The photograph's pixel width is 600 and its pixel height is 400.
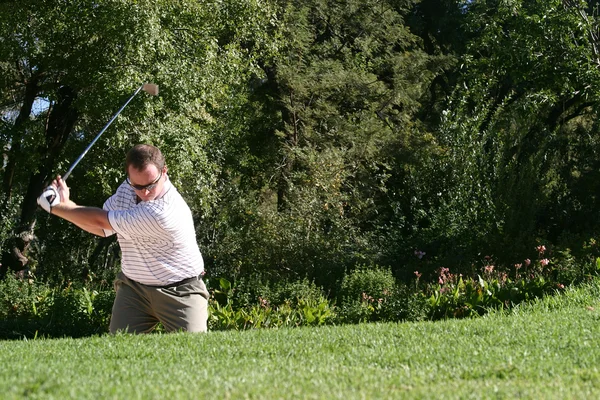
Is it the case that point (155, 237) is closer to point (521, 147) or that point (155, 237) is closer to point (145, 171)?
point (145, 171)

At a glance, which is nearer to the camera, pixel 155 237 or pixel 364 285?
pixel 155 237

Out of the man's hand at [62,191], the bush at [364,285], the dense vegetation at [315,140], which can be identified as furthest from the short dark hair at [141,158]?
the bush at [364,285]

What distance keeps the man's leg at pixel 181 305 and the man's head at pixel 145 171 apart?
0.76 meters

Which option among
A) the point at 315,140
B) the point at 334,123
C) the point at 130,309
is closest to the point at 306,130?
the point at 315,140

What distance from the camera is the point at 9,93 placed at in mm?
15430

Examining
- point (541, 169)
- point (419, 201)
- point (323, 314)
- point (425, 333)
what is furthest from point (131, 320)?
point (541, 169)

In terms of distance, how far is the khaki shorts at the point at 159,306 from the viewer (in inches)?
250

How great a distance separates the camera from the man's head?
6102 millimetres

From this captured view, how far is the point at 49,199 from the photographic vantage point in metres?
6.09

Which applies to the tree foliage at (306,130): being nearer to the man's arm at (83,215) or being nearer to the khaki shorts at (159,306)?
the khaki shorts at (159,306)

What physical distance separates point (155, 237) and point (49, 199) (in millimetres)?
850

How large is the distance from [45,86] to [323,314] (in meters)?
7.98

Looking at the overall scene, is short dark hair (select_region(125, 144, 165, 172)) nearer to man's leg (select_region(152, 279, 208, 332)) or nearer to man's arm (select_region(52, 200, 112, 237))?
man's arm (select_region(52, 200, 112, 237))

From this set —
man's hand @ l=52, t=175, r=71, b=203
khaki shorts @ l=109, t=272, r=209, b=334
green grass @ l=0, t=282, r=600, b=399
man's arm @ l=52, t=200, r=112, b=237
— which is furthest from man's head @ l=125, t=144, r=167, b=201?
green grass @ l=0, t=282, r=600, b=399
